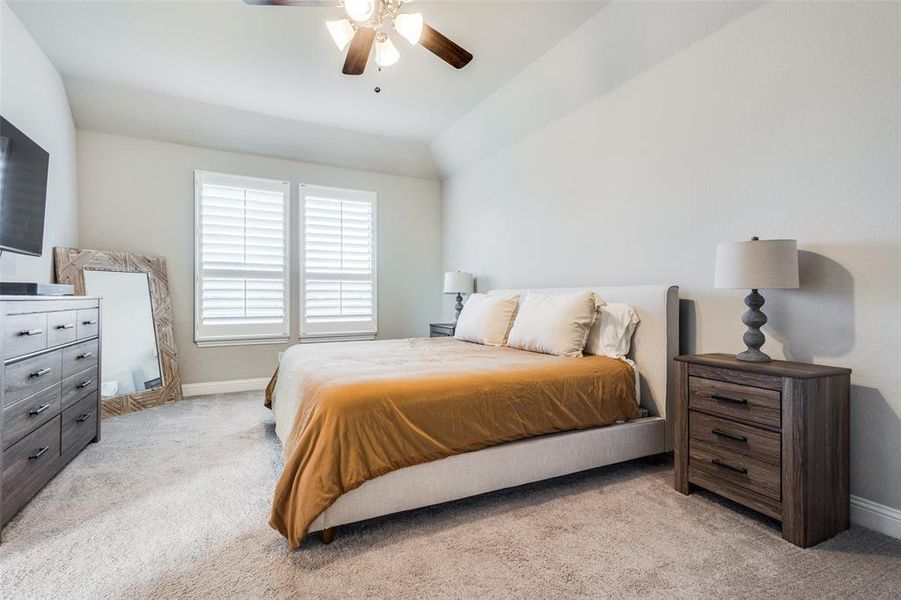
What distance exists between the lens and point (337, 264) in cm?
504

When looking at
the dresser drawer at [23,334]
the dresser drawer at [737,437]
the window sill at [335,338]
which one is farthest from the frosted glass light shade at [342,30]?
the window sill at [335,338]

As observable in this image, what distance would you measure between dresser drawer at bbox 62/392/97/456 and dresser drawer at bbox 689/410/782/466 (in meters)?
3.46

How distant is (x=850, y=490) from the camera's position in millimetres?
1960

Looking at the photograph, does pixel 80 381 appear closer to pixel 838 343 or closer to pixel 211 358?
pixel 211 358

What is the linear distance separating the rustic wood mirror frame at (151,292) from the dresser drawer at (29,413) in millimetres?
1507

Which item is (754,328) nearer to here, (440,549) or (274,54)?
(440,549)

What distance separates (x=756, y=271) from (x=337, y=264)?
13.5 feet

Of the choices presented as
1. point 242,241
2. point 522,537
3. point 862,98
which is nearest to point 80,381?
point 242,241

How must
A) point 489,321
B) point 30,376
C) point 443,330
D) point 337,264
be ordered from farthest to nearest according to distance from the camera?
point 337,264 → point 443,330 → point 489,321 → point 30,376

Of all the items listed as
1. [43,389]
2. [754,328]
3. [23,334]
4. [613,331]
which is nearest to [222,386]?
[43,389]

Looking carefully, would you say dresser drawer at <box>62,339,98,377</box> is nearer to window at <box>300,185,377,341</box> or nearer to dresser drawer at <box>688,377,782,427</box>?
window at <box>300,185,377,341</box>

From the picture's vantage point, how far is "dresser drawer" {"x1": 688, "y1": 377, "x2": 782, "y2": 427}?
1.85 meters

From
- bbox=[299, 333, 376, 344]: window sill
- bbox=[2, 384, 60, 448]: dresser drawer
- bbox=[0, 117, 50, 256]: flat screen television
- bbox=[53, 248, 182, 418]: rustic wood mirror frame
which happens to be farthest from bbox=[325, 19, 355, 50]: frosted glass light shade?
bbox=[299, 333, 376, 344]: window sill

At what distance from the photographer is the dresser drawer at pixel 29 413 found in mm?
1872
